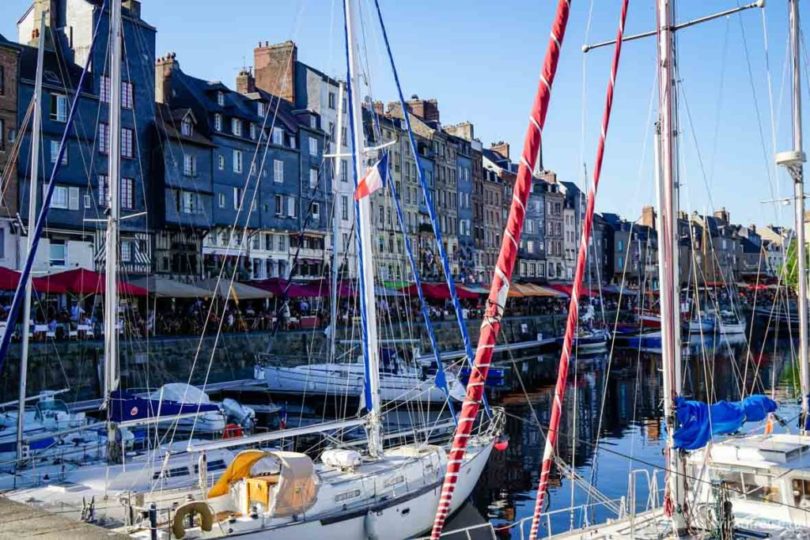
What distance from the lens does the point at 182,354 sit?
40812 mm

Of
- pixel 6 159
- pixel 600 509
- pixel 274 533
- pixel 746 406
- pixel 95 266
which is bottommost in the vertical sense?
pixel 600 509

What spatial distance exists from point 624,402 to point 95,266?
30.3 meters

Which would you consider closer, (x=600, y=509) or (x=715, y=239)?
(x=600, y=509)

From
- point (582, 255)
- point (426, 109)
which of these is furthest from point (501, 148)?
point (582, 255)

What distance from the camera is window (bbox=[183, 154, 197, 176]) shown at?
53.1 m

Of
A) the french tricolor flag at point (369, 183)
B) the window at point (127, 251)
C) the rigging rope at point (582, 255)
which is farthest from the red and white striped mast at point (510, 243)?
the window at point (127, 251)

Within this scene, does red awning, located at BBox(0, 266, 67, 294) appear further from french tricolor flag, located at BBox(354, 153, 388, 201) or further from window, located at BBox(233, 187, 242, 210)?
window, located at BBox(233, 187, 242, 210)

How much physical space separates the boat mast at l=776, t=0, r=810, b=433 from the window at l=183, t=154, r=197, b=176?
133ft

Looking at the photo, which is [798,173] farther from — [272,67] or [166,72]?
[272,67]

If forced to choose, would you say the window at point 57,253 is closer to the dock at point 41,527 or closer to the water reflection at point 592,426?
the water reflection at point 592,426

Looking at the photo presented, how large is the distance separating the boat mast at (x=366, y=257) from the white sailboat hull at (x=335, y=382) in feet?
63.8

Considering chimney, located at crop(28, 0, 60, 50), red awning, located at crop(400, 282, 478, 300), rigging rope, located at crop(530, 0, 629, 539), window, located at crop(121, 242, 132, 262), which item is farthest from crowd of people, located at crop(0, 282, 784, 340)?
rigging rope, located at crop(530, 0, 629, 539)

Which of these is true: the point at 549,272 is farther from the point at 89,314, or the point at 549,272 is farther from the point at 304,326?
the point at 89,314

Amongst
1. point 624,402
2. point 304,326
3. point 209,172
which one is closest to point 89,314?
point 304,326
